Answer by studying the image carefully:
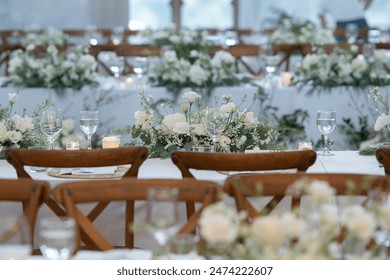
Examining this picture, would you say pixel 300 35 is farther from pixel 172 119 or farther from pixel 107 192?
pixel 107 192

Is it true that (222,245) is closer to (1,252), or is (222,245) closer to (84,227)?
(1,252)

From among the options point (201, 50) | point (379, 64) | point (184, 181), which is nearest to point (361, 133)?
point (379, 64)

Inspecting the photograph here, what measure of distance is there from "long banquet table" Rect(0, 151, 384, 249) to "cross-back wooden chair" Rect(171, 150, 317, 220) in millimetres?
255

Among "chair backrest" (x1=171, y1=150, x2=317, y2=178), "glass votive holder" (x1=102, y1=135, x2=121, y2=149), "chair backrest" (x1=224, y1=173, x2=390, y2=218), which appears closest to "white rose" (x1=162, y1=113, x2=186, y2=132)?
"glass votive holder" (x1=102, y1=135, x2=121, y2=149)

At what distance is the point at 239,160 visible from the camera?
118 inches

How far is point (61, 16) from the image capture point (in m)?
12.0

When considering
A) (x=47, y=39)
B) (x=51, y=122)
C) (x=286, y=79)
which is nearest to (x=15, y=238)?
(x=51, y=122)

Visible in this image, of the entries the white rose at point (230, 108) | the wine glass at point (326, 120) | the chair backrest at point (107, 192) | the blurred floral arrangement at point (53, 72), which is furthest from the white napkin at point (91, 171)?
the blurred floral arrangement at point (53, 72)

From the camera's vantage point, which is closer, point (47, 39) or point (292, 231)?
Answer: point (292, 231)

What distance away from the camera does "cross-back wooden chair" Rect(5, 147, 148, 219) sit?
3088 millimetres

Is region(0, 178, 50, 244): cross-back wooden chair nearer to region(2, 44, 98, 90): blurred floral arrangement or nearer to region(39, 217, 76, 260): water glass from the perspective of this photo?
region(39, 217, 76, 260): water glass

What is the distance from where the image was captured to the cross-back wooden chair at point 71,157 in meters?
3.09

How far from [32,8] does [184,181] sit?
32.3ft

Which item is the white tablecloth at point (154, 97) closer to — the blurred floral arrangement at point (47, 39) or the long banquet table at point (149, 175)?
the blurred floral arrangement at point (47, 39)
